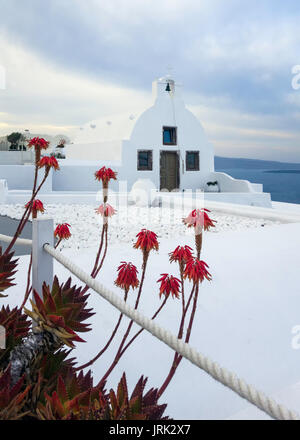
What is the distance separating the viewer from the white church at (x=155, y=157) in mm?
15219

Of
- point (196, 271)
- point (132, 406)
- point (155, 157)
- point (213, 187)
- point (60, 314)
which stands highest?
point (155, 157)

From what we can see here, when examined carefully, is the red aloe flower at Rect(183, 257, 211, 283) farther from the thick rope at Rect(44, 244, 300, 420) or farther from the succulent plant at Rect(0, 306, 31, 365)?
the succulent plant at Rect(0, 306, 31, 365)

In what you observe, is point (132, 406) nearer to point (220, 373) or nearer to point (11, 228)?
point (220, 373)

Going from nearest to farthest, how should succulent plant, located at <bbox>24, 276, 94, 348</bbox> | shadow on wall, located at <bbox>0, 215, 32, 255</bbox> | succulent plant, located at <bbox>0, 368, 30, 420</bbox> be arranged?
succulent plant, located at <bbox>0, 368, 30, 420</bbox>, succulent plant, located at <bbox>24, 276, 94, 348</bbox>, shadow on wall, located at <bbox>0, 215, 32, 255</bbox>

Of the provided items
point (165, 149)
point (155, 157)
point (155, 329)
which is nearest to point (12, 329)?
point (155, 329)


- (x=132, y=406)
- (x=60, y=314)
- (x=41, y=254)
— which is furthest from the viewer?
(x=41, y=254)

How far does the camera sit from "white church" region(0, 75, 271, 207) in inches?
599

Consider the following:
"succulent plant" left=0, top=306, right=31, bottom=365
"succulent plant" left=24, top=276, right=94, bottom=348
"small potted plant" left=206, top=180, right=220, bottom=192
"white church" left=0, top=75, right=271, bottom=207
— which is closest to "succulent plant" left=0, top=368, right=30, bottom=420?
"succulent plant" left=24, top=276, right=94, bottom=348

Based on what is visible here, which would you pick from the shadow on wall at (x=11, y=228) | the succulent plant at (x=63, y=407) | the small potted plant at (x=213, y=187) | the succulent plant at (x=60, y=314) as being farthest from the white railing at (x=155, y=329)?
the small potted plant at (x=213, y=187)

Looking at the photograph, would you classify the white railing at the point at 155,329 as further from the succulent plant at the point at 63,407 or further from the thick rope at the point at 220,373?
the succulent plant at the point at 63,407

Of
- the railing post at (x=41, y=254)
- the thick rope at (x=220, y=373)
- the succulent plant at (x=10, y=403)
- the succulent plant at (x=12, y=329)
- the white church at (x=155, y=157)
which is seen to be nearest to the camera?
the thick rope at (x=220, y=373)

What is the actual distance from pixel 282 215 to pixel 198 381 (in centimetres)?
543

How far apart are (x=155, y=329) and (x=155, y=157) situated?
51.3 ft

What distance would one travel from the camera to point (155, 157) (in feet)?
54.1
